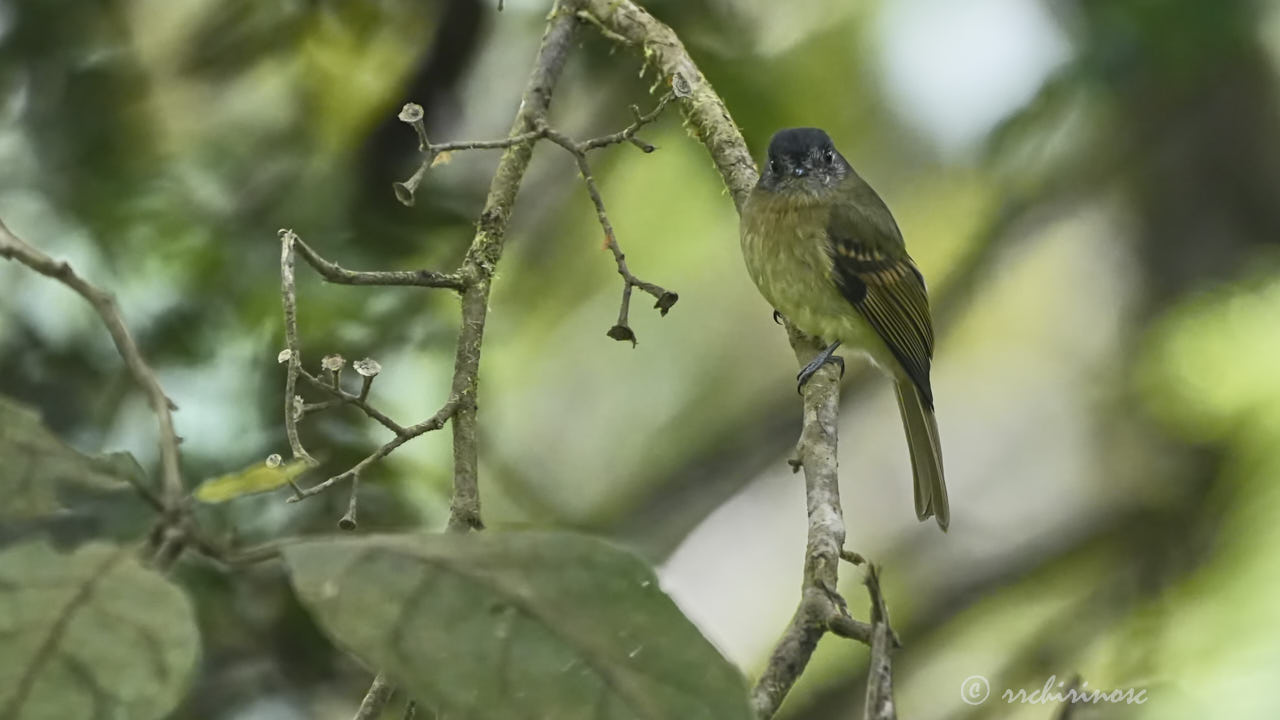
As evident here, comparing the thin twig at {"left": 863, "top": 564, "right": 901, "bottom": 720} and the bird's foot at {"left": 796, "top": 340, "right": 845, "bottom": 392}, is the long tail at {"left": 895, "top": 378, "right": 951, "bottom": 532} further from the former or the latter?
the thin twig at {"left": 863, "top": 564, "right": 901, "bottom": 720}

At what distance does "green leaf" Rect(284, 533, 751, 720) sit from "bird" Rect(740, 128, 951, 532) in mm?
1223

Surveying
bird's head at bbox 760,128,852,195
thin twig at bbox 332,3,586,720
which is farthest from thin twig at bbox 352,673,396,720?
bird's head at bbox 760,128,852,195

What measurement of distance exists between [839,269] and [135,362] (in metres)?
1.47

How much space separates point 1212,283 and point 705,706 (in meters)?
2.31

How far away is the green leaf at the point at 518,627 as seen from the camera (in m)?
0.49

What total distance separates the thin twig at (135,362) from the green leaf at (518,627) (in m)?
0.06

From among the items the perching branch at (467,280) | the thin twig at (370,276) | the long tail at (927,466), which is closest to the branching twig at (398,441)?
the perching branch at (467,280)

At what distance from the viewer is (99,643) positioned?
0.49m

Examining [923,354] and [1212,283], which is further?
[1212,283]

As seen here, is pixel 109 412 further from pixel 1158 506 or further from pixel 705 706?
pixel 1158 506

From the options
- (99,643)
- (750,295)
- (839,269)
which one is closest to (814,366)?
(839,269)

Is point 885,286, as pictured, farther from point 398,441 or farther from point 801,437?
point 398,441

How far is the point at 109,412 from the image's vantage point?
5.69ft

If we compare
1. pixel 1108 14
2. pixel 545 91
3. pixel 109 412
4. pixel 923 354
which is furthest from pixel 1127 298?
pixel 109 412
